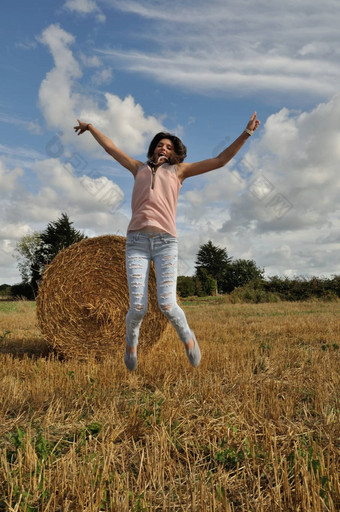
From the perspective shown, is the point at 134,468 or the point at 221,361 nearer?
the point at 134,468

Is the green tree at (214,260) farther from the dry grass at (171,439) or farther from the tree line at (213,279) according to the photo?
the dry grass at (171,439)

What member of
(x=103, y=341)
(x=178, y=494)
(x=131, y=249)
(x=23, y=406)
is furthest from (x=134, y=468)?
(x=103, y=341)

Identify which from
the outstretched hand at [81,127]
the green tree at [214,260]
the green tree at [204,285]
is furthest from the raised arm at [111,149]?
the green tree at [214,260]

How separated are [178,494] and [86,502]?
47cm

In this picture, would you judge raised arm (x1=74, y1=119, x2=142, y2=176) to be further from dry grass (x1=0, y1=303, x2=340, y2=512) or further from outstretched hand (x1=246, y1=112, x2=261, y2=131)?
dry grass (x1=0, y1=303, x2=340, y2=512)

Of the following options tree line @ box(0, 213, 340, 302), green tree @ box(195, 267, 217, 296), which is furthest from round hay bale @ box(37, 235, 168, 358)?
green tree @ box(195, 267, 217, 296)

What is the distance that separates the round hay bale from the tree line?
12.3 inches

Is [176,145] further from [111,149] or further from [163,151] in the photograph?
[111,149]

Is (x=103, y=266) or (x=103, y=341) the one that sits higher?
(x=103, y=266)

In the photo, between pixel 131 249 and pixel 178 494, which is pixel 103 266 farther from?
pixel 178 494

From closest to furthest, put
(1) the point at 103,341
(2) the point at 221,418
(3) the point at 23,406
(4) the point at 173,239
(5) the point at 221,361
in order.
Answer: (2) the point at 221,418
(3) the point at 23,406
(4) the point at 173,239
(5) the point at 221,361
(1) the point at 103,341

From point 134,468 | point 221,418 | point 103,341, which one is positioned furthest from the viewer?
point 103,341

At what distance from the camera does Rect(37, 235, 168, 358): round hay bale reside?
6.07m

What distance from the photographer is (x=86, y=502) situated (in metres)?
2.03
